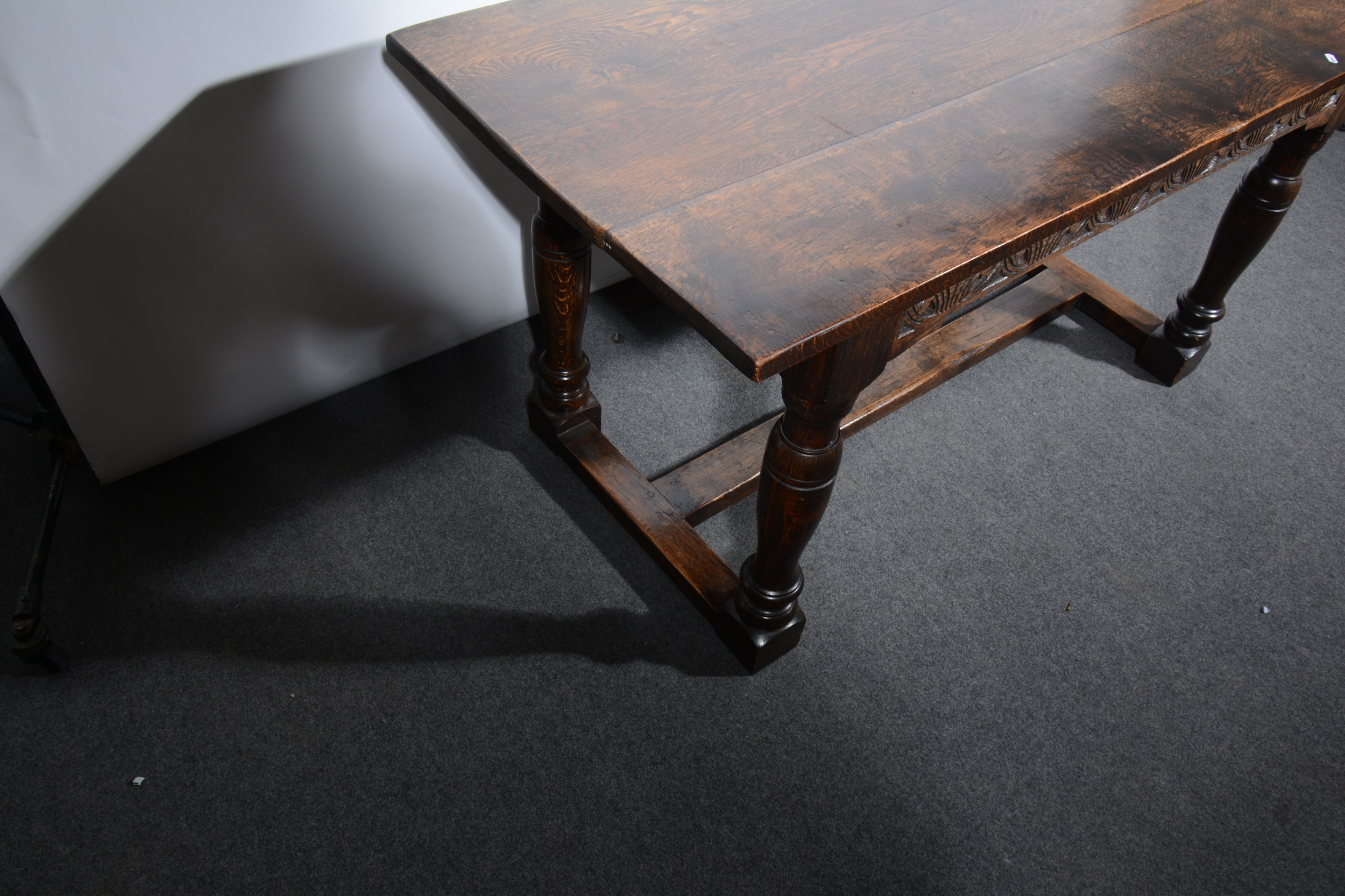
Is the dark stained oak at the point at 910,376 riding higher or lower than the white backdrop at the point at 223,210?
lower

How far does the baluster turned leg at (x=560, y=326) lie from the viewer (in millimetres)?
1312

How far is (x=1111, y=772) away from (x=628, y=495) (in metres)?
0.84

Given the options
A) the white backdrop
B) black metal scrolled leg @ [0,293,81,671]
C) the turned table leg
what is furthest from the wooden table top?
black metal scrolled leg @ [0,293,81,671]

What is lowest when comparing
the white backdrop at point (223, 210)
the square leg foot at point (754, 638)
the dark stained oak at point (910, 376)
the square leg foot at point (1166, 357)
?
the square leg foot at point (1166, 357)

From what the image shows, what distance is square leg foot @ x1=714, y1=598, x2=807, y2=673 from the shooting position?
50.7 inches

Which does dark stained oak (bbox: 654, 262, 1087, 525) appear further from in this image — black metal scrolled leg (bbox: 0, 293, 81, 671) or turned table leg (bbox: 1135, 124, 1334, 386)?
black metal scrolled leg (bbox: 0, 293, 81, 671)

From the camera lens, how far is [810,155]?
102 cm

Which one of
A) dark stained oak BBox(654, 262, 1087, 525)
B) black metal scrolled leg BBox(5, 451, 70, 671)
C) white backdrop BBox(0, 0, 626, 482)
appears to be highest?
white backdrop BBox(0, 0, 626, 482)

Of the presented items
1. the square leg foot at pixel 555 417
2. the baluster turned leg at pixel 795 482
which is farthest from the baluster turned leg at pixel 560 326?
the baluster turned leg at pixel 795 482

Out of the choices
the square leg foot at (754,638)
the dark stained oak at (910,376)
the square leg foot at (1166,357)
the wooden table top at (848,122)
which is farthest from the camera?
the square leg foot at (1166,357)

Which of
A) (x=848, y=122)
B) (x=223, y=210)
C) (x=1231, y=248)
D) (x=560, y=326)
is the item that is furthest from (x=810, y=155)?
(x=1231, y=248)

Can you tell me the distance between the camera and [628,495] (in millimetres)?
1467

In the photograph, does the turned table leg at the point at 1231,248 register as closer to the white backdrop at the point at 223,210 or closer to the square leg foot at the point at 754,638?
the square leg foot at the point at 754,638

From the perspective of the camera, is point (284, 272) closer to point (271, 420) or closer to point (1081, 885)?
point (271, 420)
